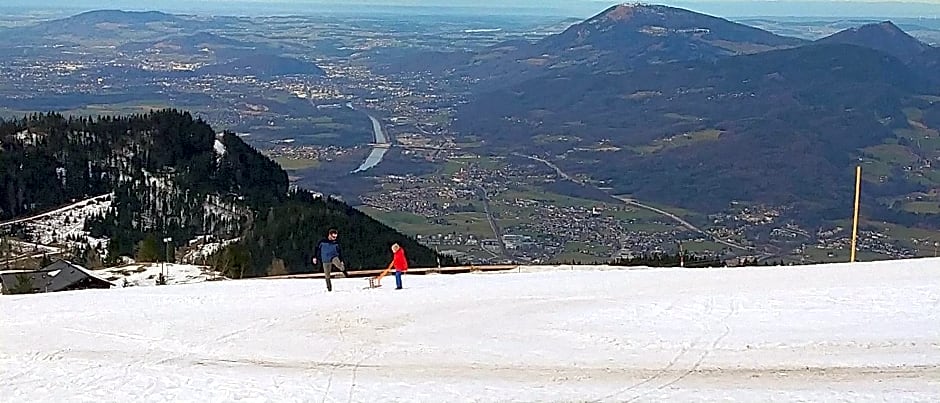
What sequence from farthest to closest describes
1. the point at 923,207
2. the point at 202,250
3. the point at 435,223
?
1. the point at 923,207
2. the point at 435,223
3. the point at 202,250

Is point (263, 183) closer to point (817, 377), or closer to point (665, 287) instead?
point (665, 287)

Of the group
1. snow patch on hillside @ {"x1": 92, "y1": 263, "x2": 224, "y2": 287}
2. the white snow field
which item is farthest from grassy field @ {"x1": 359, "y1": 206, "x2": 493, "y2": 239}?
the white snow field

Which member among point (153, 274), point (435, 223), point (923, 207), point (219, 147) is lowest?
point (435, 223)

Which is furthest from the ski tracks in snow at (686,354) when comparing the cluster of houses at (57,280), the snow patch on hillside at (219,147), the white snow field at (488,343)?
the snow patch on hillside at (219,147)

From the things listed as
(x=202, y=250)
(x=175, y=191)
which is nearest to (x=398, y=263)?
(x=202, y=250)

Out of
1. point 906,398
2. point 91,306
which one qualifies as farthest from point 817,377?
point 91,306

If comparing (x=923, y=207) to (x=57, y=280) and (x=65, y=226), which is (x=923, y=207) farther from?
(x=57, y=280)
